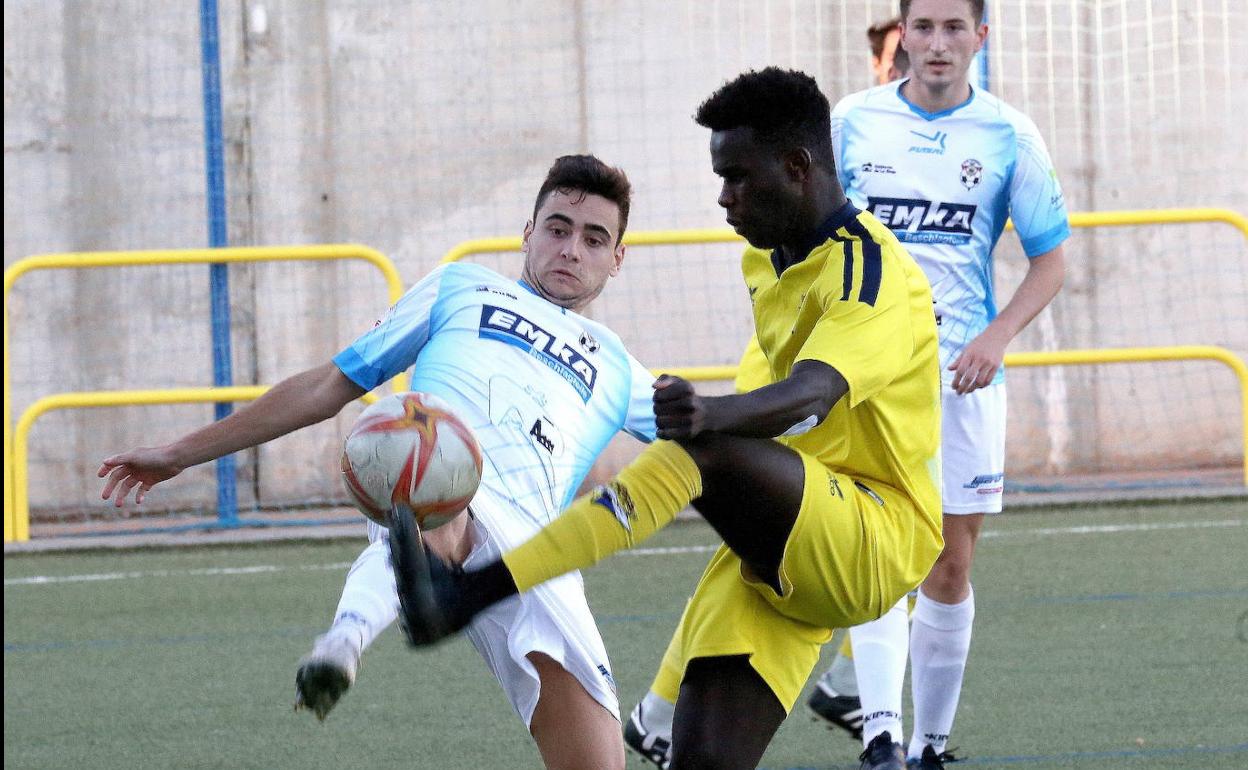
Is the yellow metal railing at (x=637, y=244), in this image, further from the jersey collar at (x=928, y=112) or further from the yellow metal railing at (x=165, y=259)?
the jersey collar at (x=928, y=112)

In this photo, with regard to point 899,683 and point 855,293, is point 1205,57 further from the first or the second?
point 855,293

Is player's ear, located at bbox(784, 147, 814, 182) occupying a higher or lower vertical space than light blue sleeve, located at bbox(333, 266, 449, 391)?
higher

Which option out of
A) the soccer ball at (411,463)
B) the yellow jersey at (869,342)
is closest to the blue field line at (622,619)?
the yellow jersey at (869,342)

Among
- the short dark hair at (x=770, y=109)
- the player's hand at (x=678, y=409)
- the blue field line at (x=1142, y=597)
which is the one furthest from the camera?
the blue field line at (x=1142, y=597)

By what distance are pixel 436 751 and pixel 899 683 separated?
4.00ft

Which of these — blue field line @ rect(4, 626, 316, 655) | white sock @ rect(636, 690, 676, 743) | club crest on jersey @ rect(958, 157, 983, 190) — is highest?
club crest on jersey @ rect(958, 157, 983, 190)

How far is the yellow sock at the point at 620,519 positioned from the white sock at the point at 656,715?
1.33 m

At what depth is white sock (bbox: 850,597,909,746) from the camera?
4.30 m

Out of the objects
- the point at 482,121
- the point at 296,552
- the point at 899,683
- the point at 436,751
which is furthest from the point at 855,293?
the point at 482,121

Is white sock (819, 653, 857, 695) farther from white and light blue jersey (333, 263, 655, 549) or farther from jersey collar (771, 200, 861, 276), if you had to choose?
jersey collar (771, 200, 861, 276)

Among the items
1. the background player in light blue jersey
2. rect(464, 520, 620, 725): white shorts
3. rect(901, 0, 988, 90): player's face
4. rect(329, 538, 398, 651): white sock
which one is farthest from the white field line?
rect(329, 538, 398, 651): white sock

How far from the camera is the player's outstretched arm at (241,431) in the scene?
3.70 meters

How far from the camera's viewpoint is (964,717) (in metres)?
5.02

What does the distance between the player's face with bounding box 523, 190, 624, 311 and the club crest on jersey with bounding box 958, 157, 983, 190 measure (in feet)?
3.77
